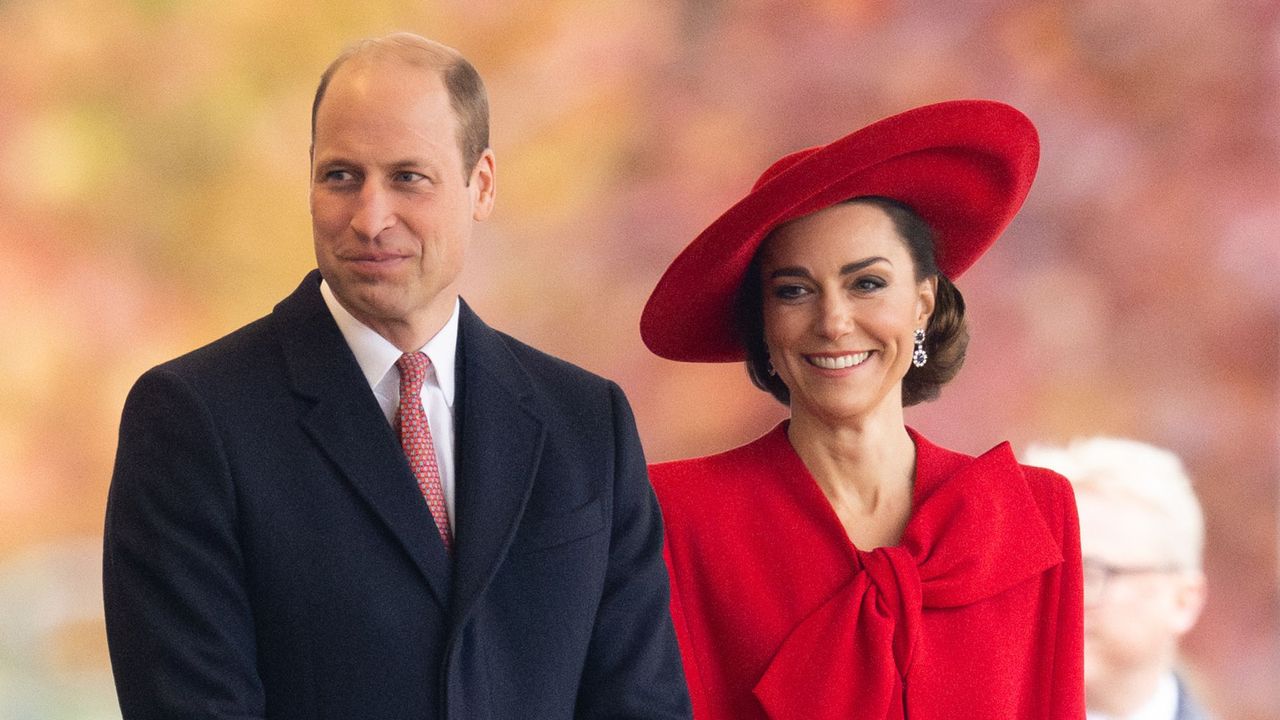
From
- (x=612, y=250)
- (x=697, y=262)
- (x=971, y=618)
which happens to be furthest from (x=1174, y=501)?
(x=697, y=262)

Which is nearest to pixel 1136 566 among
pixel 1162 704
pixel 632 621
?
pixel 1162 704

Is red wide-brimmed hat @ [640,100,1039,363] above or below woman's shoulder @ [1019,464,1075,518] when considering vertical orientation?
above

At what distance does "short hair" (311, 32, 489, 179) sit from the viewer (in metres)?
1.91

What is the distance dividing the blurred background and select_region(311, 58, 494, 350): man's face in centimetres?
175

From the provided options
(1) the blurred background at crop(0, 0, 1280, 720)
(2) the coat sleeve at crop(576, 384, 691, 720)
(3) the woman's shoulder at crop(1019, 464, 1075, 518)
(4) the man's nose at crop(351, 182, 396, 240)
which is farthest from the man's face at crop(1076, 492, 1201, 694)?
(4) the man's nose at crop(351, 182, 396, 240)

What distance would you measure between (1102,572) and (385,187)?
2.61m

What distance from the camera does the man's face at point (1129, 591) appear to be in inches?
155

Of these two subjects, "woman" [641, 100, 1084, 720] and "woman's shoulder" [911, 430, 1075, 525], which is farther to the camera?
"woman's shoulder" [911, 430, 1075, 525]

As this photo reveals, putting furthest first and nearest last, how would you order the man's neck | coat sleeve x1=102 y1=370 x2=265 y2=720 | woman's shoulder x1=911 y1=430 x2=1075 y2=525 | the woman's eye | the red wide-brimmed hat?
the man's neck → woman's shoulder x1=911 y1=430 x2=1075 y2=525 → the woman's eye → the red wide-brimmed hat → coat sleeve x1=102 y1=370 x2=265 y2=720

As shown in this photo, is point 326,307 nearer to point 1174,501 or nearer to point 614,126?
point 614,126

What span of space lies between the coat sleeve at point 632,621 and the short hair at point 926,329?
501 millimetres

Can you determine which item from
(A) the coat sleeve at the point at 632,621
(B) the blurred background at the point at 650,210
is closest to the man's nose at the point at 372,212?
(A) the coat sleeve at the point at 632,621

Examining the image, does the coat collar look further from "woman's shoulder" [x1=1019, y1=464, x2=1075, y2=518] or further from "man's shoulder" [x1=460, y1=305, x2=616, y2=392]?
"woman's shoulder" [x1=1019, y1=464, x2=1075, y2=518]

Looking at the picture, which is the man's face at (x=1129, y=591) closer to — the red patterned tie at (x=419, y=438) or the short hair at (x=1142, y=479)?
the short hair at (x=1142, y=479)
